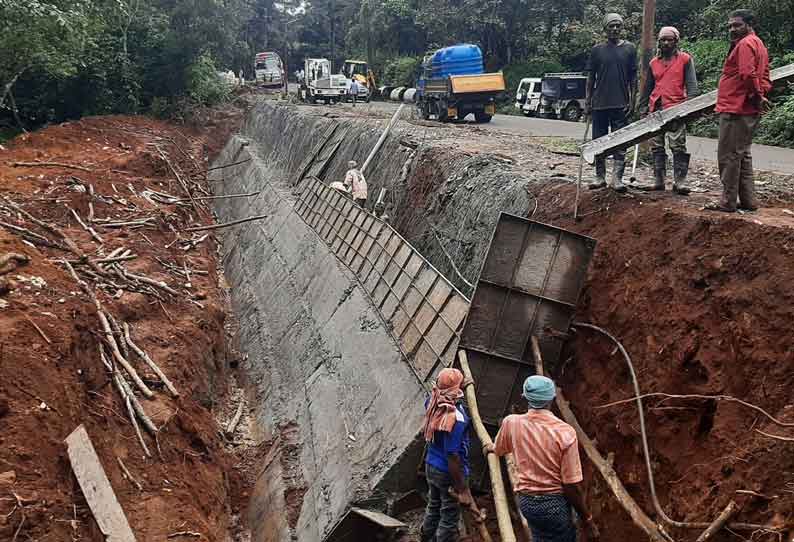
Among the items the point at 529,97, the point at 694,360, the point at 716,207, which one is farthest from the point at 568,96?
the point at 694,360

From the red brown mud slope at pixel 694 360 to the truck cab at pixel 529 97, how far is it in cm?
2934

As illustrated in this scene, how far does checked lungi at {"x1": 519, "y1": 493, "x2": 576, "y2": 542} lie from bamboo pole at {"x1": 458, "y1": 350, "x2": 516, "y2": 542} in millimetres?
176

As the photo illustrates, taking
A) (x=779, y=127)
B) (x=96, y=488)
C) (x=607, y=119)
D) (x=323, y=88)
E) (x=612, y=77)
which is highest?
(x=612, y=77)

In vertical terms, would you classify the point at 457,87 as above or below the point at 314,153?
above

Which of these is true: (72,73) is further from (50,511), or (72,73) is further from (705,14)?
(705,14)

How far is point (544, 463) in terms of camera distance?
502 cm

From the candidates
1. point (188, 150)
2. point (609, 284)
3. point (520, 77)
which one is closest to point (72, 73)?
point (188, 150)

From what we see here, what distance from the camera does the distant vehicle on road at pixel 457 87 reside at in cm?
2772

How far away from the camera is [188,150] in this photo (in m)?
32.3

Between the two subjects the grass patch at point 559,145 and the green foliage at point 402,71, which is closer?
the grass patch at point 559,145

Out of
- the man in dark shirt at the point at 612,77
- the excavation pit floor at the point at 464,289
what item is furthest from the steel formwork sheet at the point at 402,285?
the man in dark shirt at the point at 612,77

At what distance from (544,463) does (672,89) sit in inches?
207

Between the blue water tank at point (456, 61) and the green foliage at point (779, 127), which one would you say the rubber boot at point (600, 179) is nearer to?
the green foliage at point (779, 127)

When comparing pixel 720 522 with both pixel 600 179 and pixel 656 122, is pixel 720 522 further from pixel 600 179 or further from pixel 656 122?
pixel 600 179
